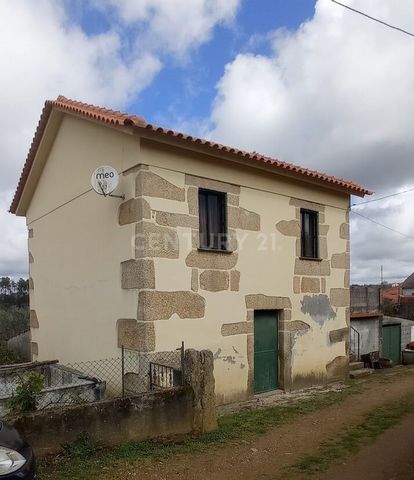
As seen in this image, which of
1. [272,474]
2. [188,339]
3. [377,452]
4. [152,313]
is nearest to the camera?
[272,474]

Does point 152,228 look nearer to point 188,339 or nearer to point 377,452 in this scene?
point 188,339

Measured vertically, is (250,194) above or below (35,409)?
above

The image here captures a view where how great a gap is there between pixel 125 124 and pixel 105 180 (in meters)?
1.08

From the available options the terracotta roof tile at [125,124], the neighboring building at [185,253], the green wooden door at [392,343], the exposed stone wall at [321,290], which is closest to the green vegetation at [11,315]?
the neighboring building at [185,253]

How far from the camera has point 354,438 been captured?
21.5 ft

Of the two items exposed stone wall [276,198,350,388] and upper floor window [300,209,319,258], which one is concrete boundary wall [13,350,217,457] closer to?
exposed stone wall [276,198,350,388]

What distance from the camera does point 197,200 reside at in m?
8.48

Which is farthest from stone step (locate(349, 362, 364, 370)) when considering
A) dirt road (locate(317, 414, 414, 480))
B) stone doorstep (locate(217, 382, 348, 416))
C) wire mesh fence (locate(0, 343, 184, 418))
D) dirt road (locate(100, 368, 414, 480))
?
wire mesh fence (locate(0, 343, 184, 418))

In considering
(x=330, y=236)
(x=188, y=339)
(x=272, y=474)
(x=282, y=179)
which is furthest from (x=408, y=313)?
(x=272, y=474)

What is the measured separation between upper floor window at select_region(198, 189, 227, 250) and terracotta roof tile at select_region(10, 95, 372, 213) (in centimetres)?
93

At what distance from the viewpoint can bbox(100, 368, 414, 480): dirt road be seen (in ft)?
17.1

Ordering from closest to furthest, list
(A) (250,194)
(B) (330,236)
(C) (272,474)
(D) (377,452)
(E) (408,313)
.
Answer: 1. (C) (272,474)
2. (D) (377,452)
3. (A) (250,194)
4. (B) (330,236)
5. (E) (408,313)

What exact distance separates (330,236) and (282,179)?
2235 mm

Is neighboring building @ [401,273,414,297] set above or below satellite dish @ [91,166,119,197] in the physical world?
below
